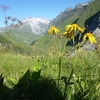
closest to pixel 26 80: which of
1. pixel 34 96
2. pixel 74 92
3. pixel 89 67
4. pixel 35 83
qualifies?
pixel 35 83

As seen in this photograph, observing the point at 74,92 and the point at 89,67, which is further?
the point at 89,67

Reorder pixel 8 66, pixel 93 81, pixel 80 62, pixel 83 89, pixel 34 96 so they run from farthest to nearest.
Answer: pixel 80 62
pixel 8 66
pixel 93 81
pixel 83 89
pixel 34 96

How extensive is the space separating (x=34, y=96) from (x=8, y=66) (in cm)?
246

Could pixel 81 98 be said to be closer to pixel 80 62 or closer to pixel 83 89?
pixel 83 89

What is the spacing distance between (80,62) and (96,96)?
8.89ft

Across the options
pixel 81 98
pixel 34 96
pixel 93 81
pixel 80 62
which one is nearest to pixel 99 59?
pixel 80 62

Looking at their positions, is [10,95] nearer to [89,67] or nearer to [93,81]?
[93,81]

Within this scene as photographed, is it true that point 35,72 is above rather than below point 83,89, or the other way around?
above

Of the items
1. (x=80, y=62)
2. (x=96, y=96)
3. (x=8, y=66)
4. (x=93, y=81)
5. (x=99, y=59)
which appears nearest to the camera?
(x=96, y=96)

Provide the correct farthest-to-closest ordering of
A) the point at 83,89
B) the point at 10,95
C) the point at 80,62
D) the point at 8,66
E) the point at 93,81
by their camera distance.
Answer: the point at 80,62 < the point at 8,66 < the point at 93,81 < the point at 83,89 < the point at 10,95

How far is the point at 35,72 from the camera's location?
3523 mm

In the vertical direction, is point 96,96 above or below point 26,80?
below

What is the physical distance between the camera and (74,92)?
11.2 feet

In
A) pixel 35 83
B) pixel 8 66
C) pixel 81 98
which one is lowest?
pixel 81 98
